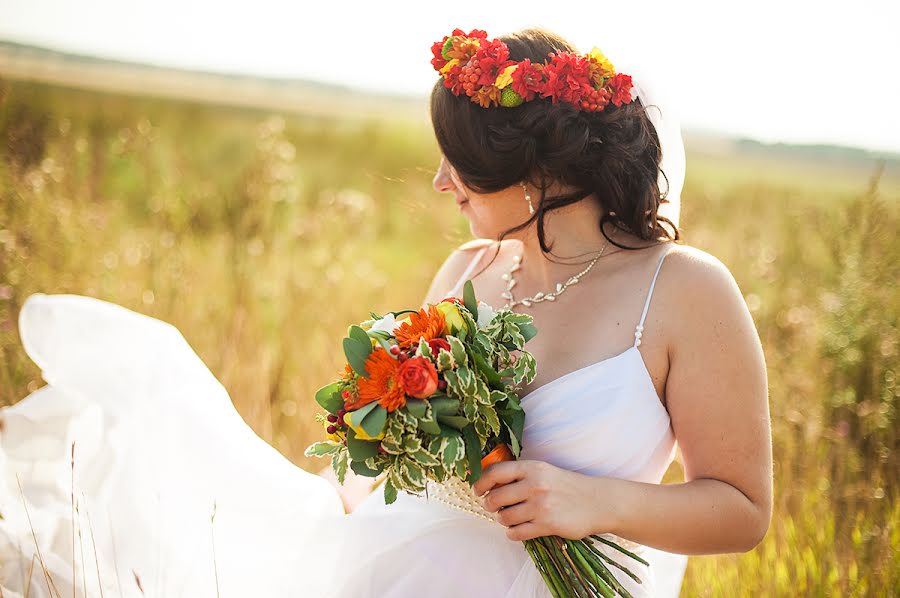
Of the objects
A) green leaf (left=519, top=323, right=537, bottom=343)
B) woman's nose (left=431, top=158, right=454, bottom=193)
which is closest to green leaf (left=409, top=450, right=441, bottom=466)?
green leaf (left=519, top=323, right=537, bottom=343)

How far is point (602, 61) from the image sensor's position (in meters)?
→ 2.14

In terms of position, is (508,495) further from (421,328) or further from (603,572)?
(421,328)

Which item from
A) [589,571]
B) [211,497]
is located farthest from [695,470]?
[211,497]

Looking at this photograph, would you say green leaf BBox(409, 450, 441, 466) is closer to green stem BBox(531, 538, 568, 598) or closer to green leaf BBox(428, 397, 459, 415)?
green leaf BBox(428, 397, 459, 415)

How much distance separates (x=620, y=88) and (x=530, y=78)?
0.85 feet

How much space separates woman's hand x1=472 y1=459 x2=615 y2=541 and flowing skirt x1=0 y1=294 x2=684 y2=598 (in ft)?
0.91

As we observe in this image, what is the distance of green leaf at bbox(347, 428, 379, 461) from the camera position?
1675 millimetres

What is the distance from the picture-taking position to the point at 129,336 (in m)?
2.50

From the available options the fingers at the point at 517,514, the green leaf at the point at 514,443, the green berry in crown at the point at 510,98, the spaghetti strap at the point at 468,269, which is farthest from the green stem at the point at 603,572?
the green berry in crown at the point at 510,98

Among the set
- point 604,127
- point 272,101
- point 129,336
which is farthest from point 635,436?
point 272,101

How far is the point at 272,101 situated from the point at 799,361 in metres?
28.5

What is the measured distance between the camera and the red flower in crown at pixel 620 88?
84.2 inches

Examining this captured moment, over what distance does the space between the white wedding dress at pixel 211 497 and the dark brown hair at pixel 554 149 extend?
1.14ft

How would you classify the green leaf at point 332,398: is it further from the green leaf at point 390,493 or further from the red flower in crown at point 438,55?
the red flower in crown at point 438,55
